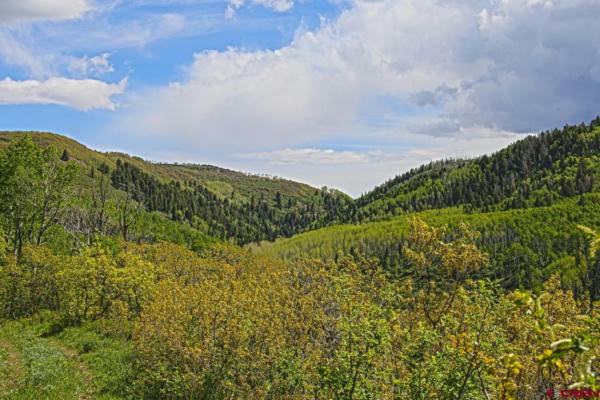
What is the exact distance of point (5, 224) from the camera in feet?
129

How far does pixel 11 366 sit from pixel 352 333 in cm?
1674

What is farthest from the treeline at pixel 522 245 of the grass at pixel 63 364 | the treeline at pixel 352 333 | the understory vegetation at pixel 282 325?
the treeline at pixel 352 333

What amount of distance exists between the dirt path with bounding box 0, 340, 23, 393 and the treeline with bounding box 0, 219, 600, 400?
353 cm

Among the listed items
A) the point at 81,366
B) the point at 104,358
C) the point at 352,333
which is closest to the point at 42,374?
the point at 81,366

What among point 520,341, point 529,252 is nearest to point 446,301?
point 520,341

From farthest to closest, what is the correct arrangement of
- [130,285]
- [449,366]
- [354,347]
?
1. [130,285]
2. [354,347]
3. [449,366]

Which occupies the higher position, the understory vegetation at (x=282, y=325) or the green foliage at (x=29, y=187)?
the green foliage at (x=29, y=187)

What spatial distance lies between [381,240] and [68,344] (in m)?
172

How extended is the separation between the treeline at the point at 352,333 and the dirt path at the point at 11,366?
3.53 m

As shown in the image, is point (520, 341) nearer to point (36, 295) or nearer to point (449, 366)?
point (449, 366)

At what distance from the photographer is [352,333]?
10180 mm

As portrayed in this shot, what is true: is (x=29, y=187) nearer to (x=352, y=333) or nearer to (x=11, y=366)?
(x=11, y=366)

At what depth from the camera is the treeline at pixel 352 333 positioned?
9180mm

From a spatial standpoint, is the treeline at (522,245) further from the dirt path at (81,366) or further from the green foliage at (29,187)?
the dirt path at (81,366)
